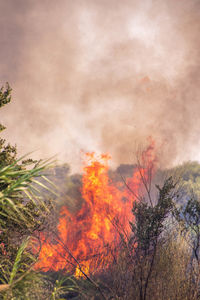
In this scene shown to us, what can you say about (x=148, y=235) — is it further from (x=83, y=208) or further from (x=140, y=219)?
(x=83, y=208)

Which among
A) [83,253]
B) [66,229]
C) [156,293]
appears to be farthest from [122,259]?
[66,229]

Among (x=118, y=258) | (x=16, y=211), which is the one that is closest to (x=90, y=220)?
(x=118, y=258)

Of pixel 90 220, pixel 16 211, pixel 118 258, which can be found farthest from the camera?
pixel 90 220

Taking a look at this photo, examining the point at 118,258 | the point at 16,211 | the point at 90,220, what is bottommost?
the point at 16,211

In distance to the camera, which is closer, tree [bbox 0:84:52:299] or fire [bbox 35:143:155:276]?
tree [bbox 0:84:52:299]

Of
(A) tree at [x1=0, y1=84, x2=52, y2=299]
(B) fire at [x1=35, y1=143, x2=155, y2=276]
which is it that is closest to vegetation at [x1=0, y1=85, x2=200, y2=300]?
(A) tree at [x1=0, y1=84, x2=52, y2=299]

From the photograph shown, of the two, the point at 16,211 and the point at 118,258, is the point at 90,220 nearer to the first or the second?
the point at 118,258

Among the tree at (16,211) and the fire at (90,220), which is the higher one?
the fire at (90,220)

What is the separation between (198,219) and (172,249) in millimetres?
2644

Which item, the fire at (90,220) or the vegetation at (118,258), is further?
the fire at (90,220)

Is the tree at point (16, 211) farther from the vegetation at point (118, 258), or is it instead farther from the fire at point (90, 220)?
the fire at point (90, 220)

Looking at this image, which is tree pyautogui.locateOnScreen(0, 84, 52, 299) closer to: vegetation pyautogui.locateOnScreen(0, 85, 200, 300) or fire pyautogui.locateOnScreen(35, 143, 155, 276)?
vegetation pyautogui.locateOnScreen(0, 85, 200, 300)

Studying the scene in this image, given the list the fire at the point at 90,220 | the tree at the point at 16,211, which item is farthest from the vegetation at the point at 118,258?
the fire at the point at 90,220

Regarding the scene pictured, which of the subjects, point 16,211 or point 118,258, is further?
point 118,258
